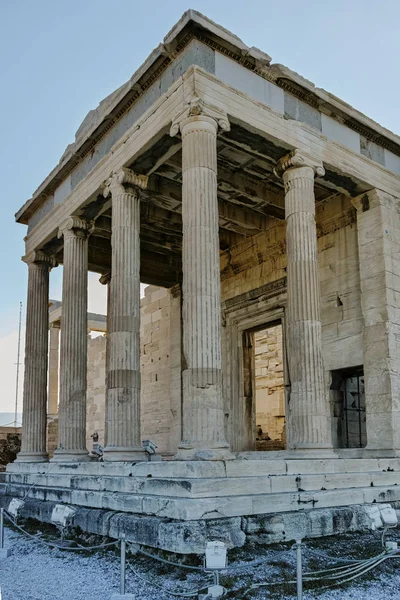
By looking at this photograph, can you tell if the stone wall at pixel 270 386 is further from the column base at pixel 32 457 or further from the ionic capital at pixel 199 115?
the ionic capital at pixel 199 115

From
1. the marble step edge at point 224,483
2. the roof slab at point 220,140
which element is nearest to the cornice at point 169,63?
the roof slab at point 220,140

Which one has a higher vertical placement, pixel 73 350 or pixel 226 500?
pixel 73 350

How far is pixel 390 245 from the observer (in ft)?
46.0

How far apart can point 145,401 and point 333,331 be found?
30.8 feet

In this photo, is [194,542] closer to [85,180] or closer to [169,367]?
[85,180]

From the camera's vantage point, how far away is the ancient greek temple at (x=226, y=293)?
921 centimetres

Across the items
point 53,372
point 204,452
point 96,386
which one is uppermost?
point 53,372

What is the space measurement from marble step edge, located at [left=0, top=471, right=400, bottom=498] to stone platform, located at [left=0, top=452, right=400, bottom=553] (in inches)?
0.5

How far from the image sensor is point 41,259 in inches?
694

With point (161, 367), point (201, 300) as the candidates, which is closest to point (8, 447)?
point (161, 367)

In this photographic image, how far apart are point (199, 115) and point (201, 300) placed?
10.4 ft

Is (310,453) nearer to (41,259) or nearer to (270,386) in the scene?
(41,259)

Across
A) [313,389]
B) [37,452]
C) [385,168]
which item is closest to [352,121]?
[385,168]

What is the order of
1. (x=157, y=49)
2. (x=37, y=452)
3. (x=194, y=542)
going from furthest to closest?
(x=37, y=452) → (x=157, y=49) → (x=194, y=542)
